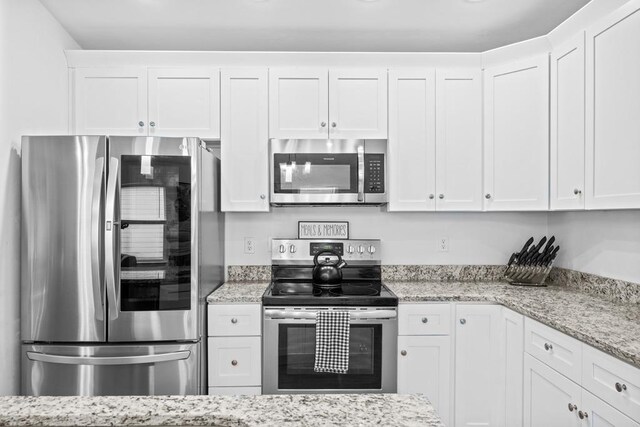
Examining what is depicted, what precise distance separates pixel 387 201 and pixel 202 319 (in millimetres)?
1379

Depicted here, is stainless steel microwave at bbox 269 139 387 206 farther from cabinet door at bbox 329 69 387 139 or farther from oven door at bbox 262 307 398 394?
oven door at bbox 262 307 398 394

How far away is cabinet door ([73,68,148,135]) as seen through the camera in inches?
104

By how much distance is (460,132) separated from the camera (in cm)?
268

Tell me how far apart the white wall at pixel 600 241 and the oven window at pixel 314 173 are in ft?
4.87

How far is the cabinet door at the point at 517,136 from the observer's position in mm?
2455

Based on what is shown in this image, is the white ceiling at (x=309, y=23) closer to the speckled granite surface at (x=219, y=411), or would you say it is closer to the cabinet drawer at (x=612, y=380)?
the cabinet drawer at (x=612, y=380)

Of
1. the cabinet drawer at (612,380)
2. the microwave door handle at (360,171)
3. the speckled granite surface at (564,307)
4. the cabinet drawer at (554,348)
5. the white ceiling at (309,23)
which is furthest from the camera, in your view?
the microwave door handle at (360,171)

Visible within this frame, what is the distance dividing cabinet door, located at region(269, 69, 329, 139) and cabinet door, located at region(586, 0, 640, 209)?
1494 millimetres

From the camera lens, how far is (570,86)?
220 cm

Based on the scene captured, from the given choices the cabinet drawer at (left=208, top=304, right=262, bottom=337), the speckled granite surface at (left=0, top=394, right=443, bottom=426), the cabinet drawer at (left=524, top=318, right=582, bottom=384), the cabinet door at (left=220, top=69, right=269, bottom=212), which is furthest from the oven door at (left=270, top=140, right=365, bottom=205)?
the speckled granite surface at (left=0, top=394, right=443, bottom=426)

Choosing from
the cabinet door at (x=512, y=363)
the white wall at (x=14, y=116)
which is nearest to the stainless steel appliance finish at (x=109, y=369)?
the white wall at (x=14, y=116)

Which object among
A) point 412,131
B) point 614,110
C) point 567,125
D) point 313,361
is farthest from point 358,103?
point 313,361

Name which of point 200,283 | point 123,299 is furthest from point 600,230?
point 123,299

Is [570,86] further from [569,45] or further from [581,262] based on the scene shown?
[581,262]
